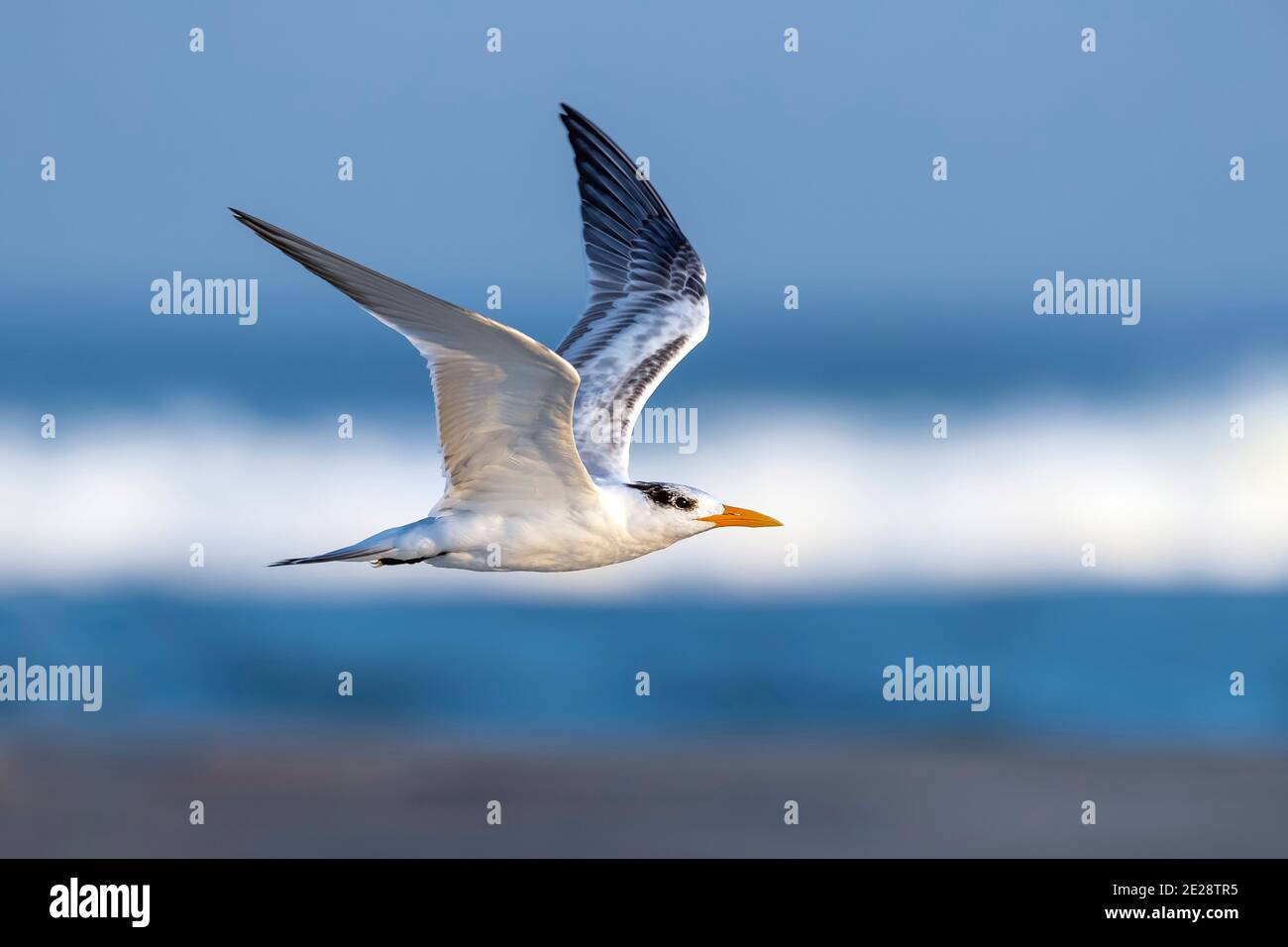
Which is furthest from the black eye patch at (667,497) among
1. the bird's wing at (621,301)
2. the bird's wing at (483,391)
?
the bird's wing at (621,301)

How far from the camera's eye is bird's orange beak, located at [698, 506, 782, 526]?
268 inches

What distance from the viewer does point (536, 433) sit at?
6262mm

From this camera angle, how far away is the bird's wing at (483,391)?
17.6ft

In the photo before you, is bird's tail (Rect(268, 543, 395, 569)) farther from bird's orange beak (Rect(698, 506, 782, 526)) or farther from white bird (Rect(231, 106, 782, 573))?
bird's orange beak (Rect(698, 506, 782, 526))

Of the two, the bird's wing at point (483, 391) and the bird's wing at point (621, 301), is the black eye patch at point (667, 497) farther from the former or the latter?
the bird's wing at point (621, 301)

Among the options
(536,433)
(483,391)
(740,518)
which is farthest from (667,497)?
(483,391)

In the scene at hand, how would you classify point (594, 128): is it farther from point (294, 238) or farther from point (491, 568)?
point (294, 238)

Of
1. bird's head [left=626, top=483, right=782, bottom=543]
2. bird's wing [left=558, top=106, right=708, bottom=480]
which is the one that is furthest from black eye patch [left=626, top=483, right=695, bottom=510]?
bird's wing [left=558, top=106, right=708, bottom=480]

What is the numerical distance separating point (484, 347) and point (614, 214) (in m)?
3.88

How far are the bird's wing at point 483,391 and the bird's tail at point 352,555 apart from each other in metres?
0.51

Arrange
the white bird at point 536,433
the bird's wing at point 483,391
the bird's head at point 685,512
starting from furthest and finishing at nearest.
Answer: the bird's head at point 685,512
the white bird at point 536,433
the bird's wing at point 483,391

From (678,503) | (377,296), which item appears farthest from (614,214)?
(377,296)

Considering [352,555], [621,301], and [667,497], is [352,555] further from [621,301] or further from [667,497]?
[621,301]

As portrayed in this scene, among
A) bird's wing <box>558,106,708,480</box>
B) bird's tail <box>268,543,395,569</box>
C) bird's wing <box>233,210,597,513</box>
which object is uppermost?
bird's wing <box>558,106,708,480</box>
